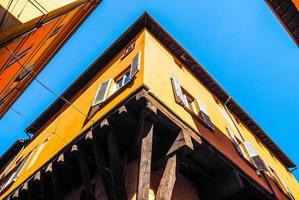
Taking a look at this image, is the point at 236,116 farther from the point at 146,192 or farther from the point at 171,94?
the point at 146,192

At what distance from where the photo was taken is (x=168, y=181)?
13.9 ft

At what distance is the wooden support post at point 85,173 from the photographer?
213 inches

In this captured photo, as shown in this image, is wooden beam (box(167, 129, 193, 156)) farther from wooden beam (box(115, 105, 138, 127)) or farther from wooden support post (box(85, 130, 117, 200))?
wooden support post (box(85, 130, 117, 200))

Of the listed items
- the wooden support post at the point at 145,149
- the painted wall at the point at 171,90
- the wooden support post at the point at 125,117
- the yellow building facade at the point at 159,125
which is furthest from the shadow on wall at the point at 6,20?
the wooden support post at the point at 145,149

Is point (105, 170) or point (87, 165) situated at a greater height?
point (87, 165)

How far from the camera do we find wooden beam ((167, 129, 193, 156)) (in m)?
4.82

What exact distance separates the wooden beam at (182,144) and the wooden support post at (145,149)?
1.69 feet

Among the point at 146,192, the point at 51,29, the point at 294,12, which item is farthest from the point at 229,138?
the point at 51,29

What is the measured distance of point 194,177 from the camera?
6180 mm

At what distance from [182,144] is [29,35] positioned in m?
6.53

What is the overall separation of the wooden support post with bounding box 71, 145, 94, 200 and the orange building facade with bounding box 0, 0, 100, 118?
10.9ft

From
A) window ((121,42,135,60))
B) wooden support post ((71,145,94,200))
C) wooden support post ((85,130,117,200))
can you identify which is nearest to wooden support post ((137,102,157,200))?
wooden support post ((85,130,117,200))

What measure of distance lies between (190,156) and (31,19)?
5.42 meters

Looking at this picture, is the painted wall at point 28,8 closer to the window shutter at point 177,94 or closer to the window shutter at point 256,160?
the window shutter at point 177,94
